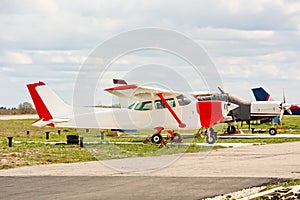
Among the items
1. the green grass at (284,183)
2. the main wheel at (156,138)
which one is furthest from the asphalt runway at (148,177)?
the main wheel at (156,138)

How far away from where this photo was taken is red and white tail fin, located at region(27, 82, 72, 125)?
34375 millimetres

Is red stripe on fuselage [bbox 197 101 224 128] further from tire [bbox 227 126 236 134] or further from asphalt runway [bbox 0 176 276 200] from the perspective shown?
asphalt runway [bbox 0 176 276 200]

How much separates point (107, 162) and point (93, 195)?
819 centimetres

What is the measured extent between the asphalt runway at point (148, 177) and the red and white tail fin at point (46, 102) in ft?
44.2

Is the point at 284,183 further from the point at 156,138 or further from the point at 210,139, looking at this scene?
the point at 210,139

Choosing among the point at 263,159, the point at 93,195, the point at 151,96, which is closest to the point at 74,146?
the point at 151,96

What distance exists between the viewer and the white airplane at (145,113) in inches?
1264

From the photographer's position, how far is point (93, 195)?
11977mm

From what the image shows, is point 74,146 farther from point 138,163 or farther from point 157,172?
point 157,172

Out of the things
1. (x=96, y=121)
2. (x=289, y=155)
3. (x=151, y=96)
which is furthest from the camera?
(x=96, y=121)

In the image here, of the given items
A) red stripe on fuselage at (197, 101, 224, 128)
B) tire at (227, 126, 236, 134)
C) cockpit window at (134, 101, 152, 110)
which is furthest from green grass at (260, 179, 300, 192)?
tire at (227, 126, 236, 134)

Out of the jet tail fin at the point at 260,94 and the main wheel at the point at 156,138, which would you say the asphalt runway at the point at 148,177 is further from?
the jet tail fin at the point at 260,94

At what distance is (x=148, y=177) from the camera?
1544 centimetres

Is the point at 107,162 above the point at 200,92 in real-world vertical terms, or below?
below
